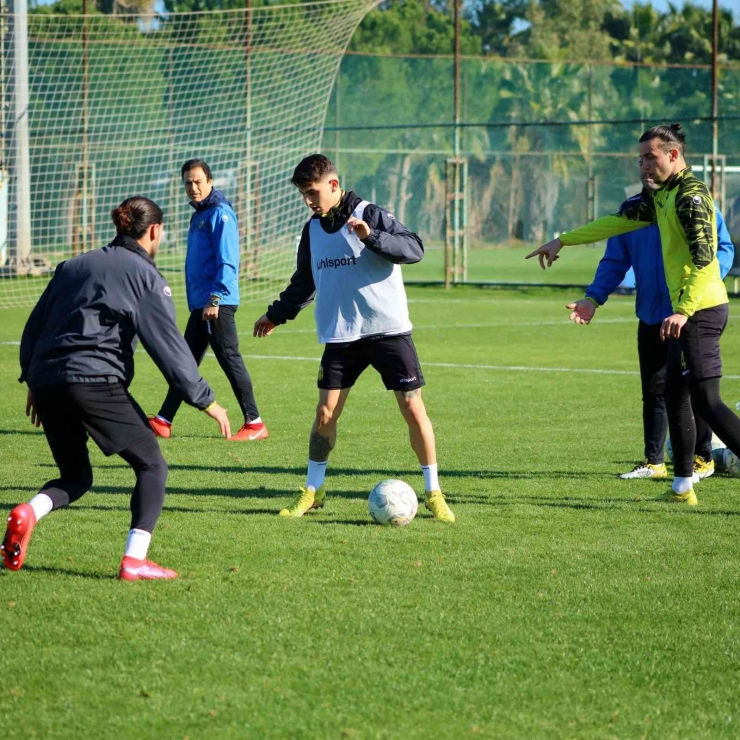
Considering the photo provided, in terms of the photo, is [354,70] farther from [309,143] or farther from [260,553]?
[260,553]

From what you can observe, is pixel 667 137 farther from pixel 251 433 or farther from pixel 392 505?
pixel 251 433

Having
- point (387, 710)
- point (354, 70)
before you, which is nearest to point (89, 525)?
point (387, 710)

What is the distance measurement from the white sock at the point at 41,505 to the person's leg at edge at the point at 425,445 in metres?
2.08

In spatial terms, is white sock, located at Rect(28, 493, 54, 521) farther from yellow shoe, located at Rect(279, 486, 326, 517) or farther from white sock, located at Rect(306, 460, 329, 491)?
white sock, located at Rect(306, 460, 329, 491)

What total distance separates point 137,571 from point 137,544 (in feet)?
0.40

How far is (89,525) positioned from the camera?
6.81 m

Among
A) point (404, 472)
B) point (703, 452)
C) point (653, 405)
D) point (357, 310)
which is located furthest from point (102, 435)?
point (703, 452)

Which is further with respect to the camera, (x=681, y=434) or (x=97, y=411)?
(x=681, y=434)

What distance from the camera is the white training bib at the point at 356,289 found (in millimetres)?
7000

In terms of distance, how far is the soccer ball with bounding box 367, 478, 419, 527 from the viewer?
267 inches

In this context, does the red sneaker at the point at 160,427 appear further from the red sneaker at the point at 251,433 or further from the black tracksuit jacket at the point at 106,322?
the black tracksuit jacket at the point at 106,322

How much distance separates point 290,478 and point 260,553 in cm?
208

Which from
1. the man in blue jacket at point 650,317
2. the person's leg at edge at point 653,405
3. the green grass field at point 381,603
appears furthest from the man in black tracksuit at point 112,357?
the person's leg at edge at point 653,405

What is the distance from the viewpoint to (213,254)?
401 inches
